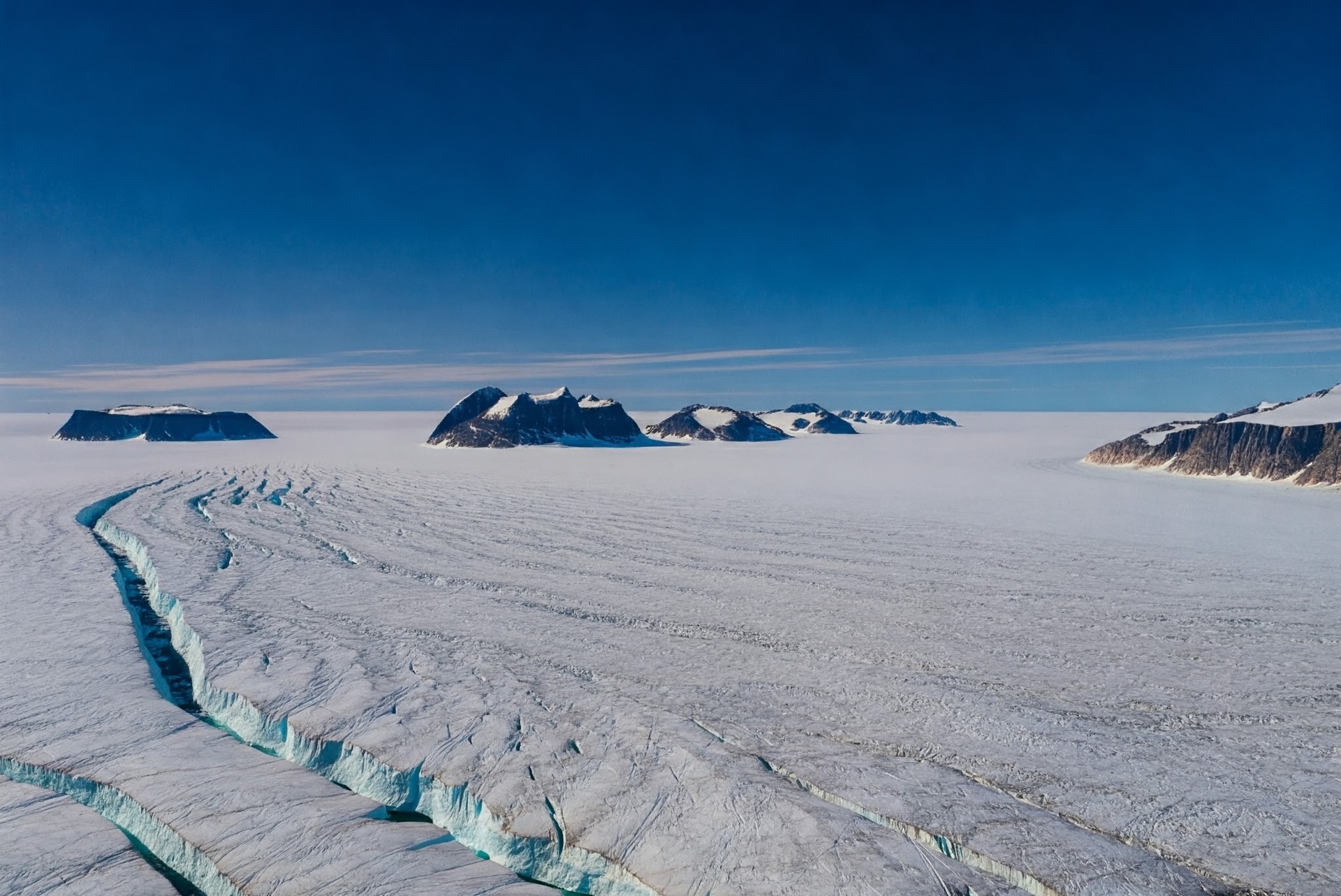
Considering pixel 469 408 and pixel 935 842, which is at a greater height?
pixel 469 408

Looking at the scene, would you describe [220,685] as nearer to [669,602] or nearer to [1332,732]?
[669,602]

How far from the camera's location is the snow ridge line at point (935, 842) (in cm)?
551

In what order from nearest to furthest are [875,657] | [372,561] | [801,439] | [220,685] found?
1. [220,685]
2. [875,657]
3. [372,561]
4. [801,439]

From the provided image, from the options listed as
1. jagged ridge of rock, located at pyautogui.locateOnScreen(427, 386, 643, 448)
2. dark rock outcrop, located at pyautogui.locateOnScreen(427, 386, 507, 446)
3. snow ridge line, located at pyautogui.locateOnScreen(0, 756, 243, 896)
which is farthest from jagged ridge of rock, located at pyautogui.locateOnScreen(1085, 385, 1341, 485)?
dark rock outcrop, located at pyautogui.locateOnScreen(427, 386, 507, 446)

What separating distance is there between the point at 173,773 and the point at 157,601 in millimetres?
7955

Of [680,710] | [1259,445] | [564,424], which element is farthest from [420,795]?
[564,424]

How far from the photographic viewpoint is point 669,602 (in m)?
13.0

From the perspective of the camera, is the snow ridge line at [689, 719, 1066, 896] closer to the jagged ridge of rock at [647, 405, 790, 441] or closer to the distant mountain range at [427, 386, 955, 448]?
the distant mountain range at [427, 386, 955, 448]

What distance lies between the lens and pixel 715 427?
94.4 m

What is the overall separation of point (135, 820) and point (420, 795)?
8.46 ft

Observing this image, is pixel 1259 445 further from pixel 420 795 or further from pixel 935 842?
pixel 420 795

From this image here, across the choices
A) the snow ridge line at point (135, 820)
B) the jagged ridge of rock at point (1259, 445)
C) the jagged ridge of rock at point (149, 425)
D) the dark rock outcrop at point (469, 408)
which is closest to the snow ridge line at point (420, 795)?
the snow ridge line at point (135, 820)

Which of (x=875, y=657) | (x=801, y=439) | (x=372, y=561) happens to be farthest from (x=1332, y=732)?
(x=801, y=439)

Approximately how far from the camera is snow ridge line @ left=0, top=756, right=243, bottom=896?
5.86 meters
